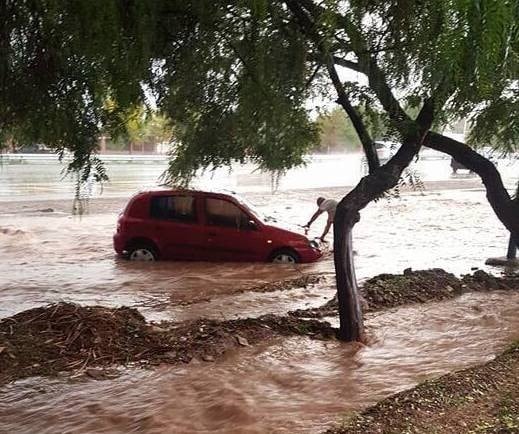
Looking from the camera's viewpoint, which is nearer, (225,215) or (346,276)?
(346,276)

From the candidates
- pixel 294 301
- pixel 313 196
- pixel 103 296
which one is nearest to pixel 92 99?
pixel 294 301

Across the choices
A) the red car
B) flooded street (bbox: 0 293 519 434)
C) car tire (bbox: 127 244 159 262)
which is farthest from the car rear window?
flooded street (bbox: 0 293 519 434)

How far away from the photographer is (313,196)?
28.8m

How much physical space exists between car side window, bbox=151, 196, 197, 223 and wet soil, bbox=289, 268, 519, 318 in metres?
4.57

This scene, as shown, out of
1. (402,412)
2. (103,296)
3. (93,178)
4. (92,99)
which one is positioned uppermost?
(92,99)

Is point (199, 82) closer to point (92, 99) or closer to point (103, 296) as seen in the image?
point (92, 99)

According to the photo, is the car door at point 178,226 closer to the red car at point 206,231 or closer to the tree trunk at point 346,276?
the red car at point 206,231

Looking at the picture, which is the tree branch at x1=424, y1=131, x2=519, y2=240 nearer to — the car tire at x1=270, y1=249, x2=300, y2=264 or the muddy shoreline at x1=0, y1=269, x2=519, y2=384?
the muddy shoreline at x1=0, y1=269, x2=519, y2=384

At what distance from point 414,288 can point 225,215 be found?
15.3 feet

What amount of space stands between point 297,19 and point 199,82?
1020 mm

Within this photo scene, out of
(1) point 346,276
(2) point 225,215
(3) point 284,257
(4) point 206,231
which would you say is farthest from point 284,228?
(1) point 346,276

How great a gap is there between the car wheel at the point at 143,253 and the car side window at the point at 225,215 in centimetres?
157

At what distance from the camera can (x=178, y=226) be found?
42.3ft

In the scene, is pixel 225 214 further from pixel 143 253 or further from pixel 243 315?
pixel 243 315
